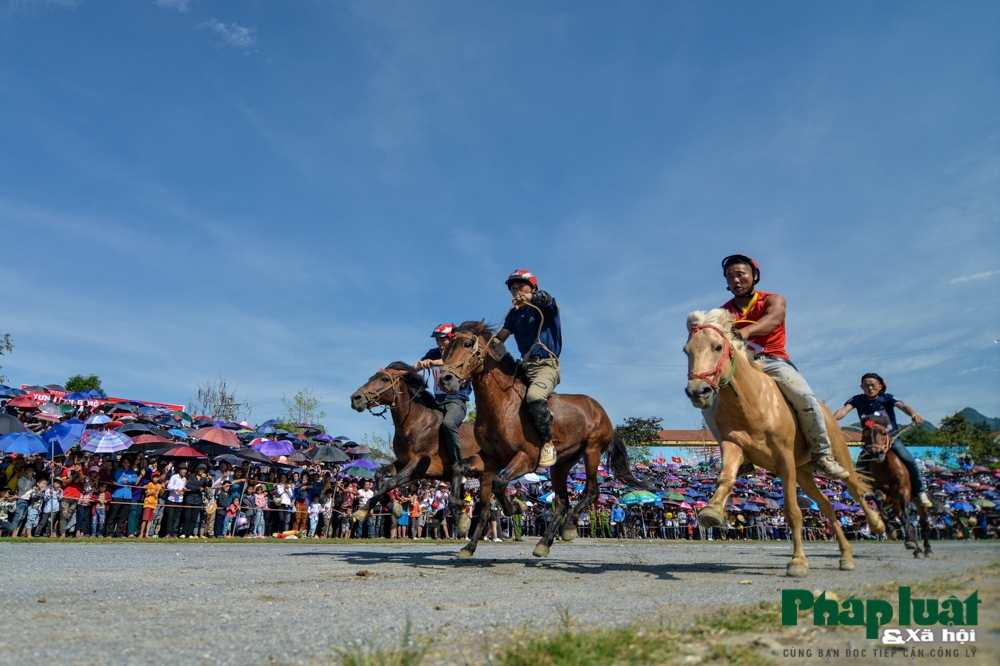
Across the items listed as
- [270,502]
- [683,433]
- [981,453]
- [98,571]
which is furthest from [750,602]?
[683,433]

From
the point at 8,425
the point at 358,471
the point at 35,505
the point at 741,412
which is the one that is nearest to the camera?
the point at 741,412

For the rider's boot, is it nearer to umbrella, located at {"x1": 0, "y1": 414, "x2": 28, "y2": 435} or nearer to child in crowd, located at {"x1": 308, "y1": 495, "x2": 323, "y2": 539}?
child in crowd, located at {"x1": 308, "y1": 495, "x2": 323, "y2": 539}

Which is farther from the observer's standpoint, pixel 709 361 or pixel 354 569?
pixel 354 569

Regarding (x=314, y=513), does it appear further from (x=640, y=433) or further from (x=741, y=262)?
(x=640, y=433)

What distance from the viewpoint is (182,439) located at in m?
23.3

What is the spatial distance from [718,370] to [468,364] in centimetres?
338

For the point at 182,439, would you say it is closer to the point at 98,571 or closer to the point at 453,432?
the point at 453,432

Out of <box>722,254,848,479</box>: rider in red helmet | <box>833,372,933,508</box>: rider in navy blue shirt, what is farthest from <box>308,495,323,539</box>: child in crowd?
<box>722,254,848,479</box>: rider in red helmet

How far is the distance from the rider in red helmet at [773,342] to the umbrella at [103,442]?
54.8 ft

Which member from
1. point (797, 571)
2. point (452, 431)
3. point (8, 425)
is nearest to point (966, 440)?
point (797, 571)

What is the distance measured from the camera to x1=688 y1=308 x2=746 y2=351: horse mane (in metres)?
6.11

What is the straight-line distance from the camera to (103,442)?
674 inches

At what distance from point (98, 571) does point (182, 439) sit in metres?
18.8

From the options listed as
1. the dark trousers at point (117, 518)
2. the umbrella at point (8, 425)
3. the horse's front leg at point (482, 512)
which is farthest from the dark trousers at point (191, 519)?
the horse's front leg at point (482, 512)
